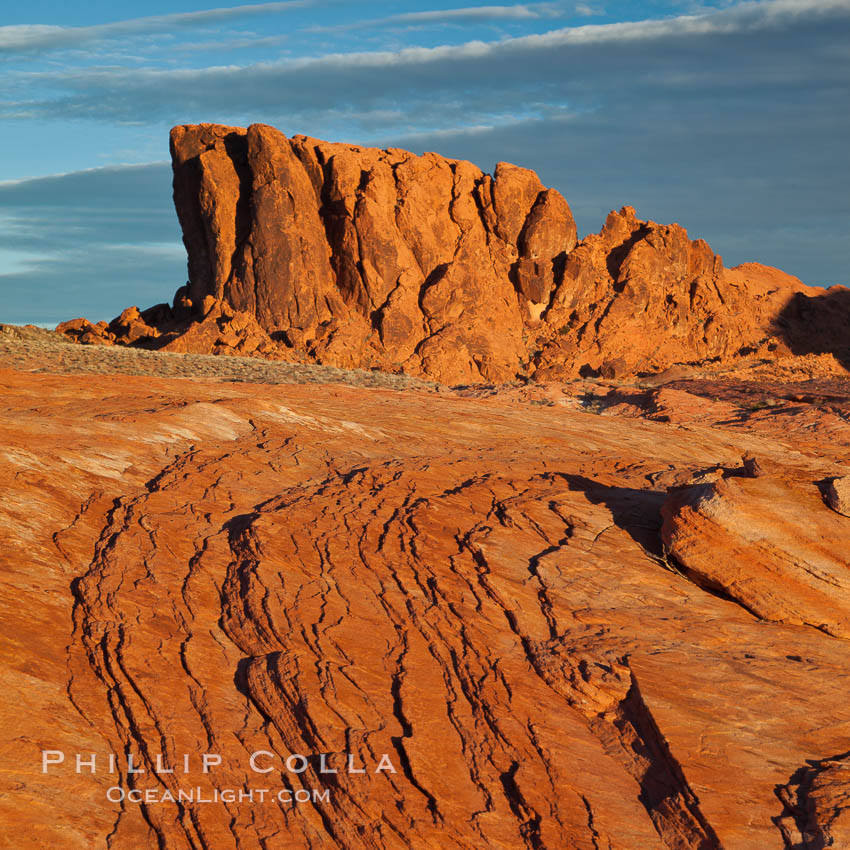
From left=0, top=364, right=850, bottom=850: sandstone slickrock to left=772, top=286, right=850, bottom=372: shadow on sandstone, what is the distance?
4980cm

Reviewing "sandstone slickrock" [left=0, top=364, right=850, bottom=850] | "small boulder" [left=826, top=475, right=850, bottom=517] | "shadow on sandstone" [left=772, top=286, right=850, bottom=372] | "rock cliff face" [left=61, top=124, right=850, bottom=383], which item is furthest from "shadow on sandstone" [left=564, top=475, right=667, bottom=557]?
"shadow on sandstone" [left=772, top=286, right=850, bottom=372]

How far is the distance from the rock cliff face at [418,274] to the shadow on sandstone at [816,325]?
1260mm

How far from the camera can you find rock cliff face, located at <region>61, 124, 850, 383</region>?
47.6 meters

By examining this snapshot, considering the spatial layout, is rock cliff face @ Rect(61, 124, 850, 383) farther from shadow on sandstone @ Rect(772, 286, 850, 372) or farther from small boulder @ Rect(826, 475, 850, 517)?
small boulder @ Rect(826, 475, 850, 517)

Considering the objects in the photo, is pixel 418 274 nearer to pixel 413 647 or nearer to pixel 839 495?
pixel 839 495

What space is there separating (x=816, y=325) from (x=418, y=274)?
28.8 metres

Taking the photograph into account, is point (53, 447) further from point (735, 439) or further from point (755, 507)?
point (735, 439)

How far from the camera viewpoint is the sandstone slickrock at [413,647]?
616 centimetres

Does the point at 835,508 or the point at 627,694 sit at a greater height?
the point at 835,508

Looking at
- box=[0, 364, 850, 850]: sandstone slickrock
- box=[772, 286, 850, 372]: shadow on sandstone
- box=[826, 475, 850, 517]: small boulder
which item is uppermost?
box=[826, 475, 850, 517]: small boulder

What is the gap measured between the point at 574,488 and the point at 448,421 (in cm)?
413

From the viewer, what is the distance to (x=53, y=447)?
10445 millimetres

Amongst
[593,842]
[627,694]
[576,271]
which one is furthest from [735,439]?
[576,271]

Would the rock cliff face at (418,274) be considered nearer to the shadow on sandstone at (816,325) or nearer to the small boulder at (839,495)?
the shadow on sandstone at (816,325)
